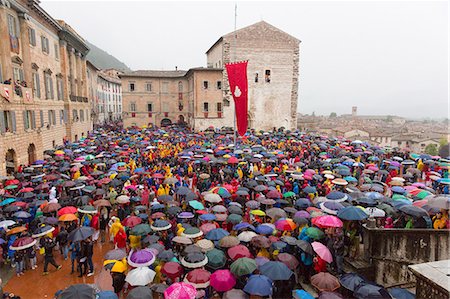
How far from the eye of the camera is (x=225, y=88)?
146 ft

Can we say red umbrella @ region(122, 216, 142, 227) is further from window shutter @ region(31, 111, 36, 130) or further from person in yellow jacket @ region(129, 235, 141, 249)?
window shutter @ region(31, 111, 36, 130)

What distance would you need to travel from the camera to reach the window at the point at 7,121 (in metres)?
19.0

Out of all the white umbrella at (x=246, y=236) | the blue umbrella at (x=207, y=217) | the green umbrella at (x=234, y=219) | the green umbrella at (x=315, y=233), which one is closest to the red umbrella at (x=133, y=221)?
the blue umbrella at (x=207, y=217)

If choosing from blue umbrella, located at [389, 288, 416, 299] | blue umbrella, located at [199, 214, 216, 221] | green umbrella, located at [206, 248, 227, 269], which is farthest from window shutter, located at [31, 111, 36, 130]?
blue umbrella, located at [389, 288, 416, 299]

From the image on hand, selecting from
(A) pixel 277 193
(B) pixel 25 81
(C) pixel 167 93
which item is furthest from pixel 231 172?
(C) pixel 167 93

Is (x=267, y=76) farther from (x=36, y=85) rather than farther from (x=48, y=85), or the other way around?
(x=36, y=85)

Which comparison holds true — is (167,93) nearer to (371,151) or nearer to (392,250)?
(371,151)

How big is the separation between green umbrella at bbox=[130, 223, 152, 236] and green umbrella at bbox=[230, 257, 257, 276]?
331 centimetres

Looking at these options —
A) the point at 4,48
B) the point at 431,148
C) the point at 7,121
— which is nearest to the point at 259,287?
the point at 7,121

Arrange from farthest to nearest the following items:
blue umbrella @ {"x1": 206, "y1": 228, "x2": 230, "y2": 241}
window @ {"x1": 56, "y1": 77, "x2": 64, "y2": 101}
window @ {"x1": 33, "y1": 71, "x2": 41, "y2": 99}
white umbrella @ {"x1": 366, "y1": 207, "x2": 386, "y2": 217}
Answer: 1. window @ {"x1": 56, "y1": 77, "x2": 64, "y2": 101}
2. window @ {"x1": 33, "y1": 71, "x2": 41, "y2": 99}
3. white umbrella @ {"x1": 366, "y1": 207, "x2": 386, "y2": 217}
4. blue umbrella @ {"x1": 206, "y1": 228, "x2": 230, "y2": 241}

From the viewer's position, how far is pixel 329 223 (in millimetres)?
8625

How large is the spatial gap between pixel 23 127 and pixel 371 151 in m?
26.5

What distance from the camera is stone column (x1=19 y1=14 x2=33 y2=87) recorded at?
2247 cm

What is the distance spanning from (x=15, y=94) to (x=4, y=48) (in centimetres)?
298
